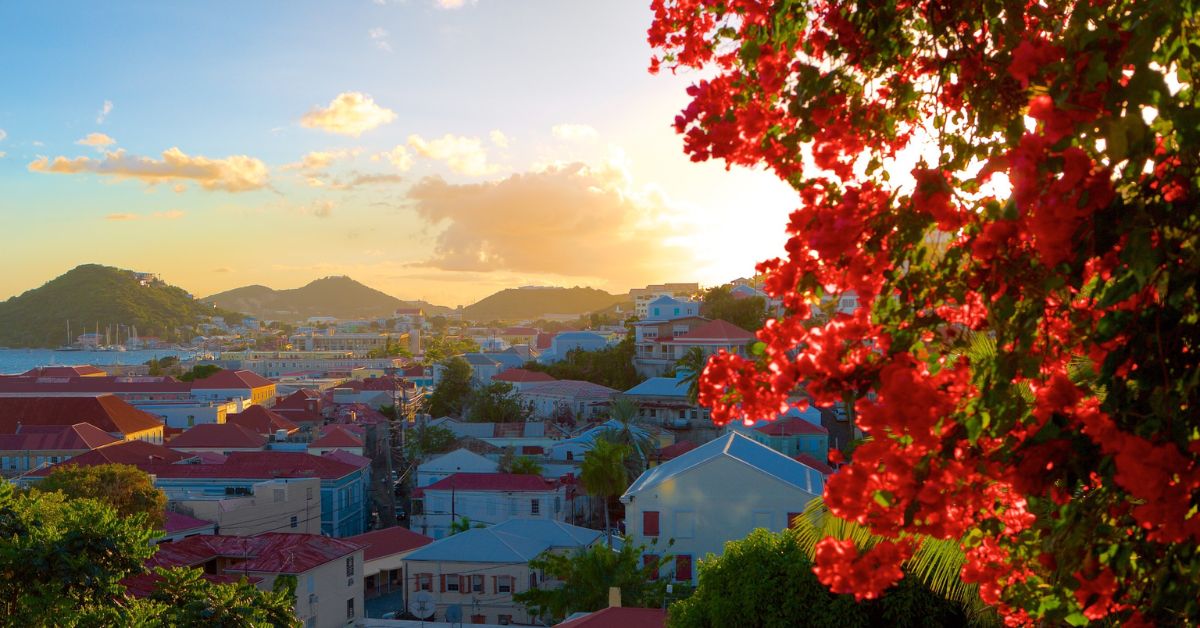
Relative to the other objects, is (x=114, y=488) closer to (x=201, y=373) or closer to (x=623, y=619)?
Result: (x=623, y=619)

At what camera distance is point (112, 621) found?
12.0m

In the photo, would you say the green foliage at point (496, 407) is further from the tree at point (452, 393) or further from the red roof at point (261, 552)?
the red roof at point (261, 552)

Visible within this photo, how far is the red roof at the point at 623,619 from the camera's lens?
13.7 meters

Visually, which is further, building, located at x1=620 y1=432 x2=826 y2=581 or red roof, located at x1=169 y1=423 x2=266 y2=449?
red roof, located at x1=169 y1=423 x2=266 y2=449

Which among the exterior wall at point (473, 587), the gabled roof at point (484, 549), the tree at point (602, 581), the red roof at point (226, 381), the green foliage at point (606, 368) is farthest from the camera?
the red roof at point (226, 381)

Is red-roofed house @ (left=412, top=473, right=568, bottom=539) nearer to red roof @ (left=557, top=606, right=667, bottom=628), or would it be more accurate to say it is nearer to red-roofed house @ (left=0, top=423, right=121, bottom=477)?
red-roofed house @ (left=0, top=423, right=121, bottom=477)

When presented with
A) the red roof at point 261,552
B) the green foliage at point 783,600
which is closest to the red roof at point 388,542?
the red roof at point 261,552

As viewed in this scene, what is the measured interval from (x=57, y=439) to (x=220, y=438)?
24.2 ft

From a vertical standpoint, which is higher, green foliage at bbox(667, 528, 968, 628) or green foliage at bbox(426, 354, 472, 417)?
green foliage at bbox(667, 528, 968, 628)

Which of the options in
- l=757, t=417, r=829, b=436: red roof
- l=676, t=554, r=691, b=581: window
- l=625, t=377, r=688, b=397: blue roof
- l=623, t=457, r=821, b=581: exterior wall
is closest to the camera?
l=623, t=457, r=821, b=581: exterior wall


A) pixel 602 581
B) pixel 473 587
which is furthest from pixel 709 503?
pixel 473 587

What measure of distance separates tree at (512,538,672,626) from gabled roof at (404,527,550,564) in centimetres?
364

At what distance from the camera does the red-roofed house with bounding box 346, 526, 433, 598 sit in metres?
29.8

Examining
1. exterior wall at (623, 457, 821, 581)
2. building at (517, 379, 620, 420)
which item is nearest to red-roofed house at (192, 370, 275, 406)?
building at (517, 379, 620, 420)
